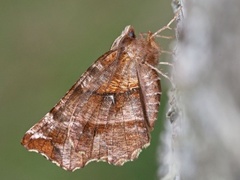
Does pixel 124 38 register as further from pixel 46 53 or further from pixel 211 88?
pixel 46 53

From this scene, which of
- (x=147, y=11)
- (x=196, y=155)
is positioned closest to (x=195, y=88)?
(x=196, y=155)

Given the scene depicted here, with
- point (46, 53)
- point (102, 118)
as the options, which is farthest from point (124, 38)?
point (46, 53)

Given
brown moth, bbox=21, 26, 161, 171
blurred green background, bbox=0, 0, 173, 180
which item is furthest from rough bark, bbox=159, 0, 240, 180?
blurred green background, bbox=0, 0, 173, 180

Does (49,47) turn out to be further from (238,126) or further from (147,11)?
(238,126)

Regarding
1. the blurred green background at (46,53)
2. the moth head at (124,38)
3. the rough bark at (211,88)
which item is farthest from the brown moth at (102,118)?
the blurred green background at (46,53)

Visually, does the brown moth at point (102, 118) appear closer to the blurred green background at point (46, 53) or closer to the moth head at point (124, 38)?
the moth head at point (124, 38)

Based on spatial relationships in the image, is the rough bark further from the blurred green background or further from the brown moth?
the blurred green background

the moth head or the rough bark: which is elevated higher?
the moth head
